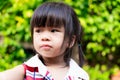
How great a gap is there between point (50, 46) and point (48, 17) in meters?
0.17

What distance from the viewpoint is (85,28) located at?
459 cm

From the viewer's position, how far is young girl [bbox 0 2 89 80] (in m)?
2.51

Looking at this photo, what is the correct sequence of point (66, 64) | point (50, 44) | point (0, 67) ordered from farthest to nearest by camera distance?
point (0, 67) < point (66, 64) < point (50, 44)

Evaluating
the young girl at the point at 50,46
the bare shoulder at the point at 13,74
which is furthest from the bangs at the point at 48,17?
the bare shoulder at the point at 13,74

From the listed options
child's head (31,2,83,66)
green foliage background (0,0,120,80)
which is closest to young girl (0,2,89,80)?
child's head (31,2,83,66)

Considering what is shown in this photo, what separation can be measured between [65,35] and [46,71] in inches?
9.4

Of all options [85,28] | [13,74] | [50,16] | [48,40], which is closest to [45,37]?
[48,40]

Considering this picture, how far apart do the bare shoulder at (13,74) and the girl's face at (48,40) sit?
15 centimetres

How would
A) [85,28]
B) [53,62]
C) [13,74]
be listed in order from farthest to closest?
[85,28]
[53,62]
[13,74]

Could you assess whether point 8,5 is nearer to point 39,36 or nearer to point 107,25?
point 107,25

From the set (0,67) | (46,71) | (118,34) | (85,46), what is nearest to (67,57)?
(46,71)

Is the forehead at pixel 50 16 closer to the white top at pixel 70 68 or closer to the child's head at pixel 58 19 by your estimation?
the child's head at pixel 58 19

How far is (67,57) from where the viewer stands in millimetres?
2793

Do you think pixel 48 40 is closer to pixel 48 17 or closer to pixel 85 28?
pixel 48 17
